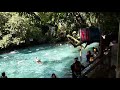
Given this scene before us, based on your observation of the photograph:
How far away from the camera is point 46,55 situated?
19.3 m

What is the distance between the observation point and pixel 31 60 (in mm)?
17891

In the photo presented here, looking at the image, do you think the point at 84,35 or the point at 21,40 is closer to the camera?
the point at 84,35

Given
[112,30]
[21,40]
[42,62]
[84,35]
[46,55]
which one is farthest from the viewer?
[21,40]

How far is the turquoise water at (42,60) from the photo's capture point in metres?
15.4

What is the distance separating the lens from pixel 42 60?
1809cm

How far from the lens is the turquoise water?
15.4 meters
